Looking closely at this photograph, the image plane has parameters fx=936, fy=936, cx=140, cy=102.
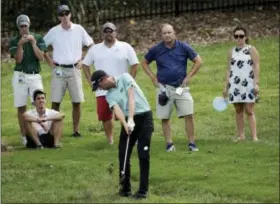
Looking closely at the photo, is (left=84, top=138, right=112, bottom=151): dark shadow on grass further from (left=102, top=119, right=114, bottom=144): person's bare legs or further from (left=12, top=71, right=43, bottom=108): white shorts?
(left=12, top=71, right=43, bottom=108): white shorts

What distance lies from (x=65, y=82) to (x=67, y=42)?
0.62 m

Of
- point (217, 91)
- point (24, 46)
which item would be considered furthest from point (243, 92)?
point (217, 91)

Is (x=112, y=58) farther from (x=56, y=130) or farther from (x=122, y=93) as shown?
(x=122, y=93)

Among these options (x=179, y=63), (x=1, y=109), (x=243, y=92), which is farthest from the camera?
(x=1, y=109)

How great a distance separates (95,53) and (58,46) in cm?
106

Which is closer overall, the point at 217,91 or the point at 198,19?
the point at 217,91

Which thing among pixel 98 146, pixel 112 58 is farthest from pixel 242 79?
pixel 98 146

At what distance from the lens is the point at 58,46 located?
1393 cm

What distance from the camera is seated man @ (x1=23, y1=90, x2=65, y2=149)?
13195mm

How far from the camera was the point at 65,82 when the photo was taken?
14.0 metres

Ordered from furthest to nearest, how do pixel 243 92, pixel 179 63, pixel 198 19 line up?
1. pixel 198 19
2. pixel 243 92
3. pixel 179 63

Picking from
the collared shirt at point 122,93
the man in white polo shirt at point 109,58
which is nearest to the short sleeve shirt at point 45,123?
the man in white polo shirt at point 109,58

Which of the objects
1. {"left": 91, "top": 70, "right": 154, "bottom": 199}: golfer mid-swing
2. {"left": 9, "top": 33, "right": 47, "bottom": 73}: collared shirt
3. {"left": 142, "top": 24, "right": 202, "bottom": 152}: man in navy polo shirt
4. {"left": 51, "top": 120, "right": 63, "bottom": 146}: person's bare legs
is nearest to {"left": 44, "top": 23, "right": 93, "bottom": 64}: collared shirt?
{"left": 9, "top": 33, "right": 47, "bottom": 73}: collared shirt

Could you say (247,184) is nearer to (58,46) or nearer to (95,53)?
(95,53)
